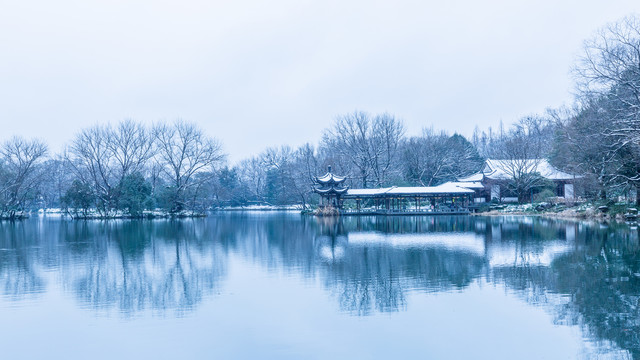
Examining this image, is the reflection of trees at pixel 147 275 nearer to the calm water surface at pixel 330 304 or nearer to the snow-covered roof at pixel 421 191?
the calm water surface at pixel 330 304

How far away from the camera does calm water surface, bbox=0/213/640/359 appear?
6.66 metres

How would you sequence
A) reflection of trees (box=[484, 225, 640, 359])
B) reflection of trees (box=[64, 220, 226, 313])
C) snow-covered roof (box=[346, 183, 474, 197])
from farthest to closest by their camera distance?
1. snow-covered roof (box=[346, 183, 474, 197])
2. reflection of trees (box=[64, 220, 226, 313])
3. reflection of trees (box=[484, 225, 640, 359])

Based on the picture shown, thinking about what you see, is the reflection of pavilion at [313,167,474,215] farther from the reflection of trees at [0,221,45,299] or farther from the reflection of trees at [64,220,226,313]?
the reflection of trees at [0,221,45,299]

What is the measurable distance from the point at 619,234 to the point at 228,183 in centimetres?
5741

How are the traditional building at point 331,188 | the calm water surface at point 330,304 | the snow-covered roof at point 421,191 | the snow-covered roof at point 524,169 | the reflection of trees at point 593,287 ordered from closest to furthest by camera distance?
the calm water surface at point 330,304 → the reflection of trees at point 593,287 → the snow-covered roof at point 421,191 → the snow-covered roof at point 524,169 → the traditional building at point 331,188

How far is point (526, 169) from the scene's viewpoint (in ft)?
136

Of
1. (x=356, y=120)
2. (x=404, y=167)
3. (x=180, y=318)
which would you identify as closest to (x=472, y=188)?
(x=404, y=167)

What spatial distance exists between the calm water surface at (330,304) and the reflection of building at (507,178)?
86.6ft

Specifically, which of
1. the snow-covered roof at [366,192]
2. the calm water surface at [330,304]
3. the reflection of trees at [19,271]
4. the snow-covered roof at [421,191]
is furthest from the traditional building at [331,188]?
the calm water surface at [330,304]

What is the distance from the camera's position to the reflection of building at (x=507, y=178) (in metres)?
41.3

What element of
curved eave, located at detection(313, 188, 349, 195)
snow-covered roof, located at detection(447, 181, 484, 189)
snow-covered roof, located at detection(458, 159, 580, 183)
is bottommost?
curved eave, located at detection(313, 188, 349, 195)

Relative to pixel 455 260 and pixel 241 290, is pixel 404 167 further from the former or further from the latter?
pixel 241 290

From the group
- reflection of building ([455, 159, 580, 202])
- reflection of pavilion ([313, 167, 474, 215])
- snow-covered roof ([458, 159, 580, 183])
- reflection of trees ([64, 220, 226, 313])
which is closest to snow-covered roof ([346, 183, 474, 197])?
reflection of pavilion ([313, 167, 474, 215])

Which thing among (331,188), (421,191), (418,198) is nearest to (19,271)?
(331,188)
